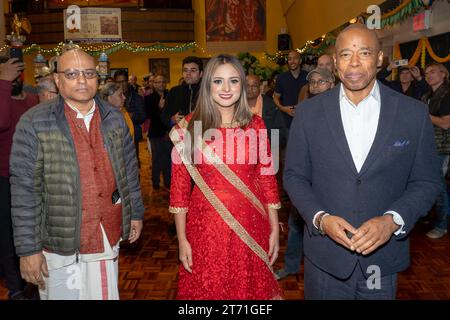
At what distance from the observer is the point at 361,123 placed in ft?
6.08

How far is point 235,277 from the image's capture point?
7.55ft

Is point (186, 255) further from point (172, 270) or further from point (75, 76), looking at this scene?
point (172, 270)

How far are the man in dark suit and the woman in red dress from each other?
1.57 feet

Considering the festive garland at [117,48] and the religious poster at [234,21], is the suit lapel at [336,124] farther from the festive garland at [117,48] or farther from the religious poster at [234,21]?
the religious poster at [234,21]

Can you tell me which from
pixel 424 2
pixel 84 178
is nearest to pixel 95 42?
pixel 424 2

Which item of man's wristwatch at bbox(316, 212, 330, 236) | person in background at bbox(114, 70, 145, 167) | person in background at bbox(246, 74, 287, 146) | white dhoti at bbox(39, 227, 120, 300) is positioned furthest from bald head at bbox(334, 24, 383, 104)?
person in background at bbox(114, 70, 145, 167)

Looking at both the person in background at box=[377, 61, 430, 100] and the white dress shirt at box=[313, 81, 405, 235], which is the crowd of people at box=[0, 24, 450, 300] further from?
the person in background at box=[377, 61, 430, 100]

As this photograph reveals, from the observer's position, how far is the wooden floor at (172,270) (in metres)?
3.45

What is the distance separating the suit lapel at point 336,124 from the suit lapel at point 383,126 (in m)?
0.07

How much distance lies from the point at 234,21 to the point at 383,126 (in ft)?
56.5

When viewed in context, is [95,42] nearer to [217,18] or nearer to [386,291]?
[217,18]

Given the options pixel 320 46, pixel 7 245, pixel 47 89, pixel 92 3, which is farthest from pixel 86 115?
pixel 92 3

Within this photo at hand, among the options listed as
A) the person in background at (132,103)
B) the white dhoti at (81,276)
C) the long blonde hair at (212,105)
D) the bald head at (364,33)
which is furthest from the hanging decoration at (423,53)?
the white dhoti at (81,276)

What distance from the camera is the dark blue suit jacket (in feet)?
5.80
